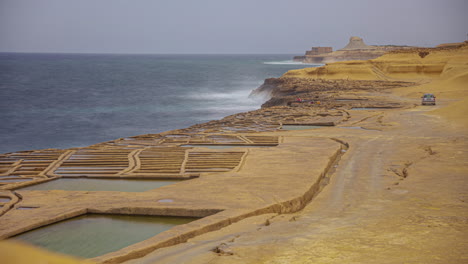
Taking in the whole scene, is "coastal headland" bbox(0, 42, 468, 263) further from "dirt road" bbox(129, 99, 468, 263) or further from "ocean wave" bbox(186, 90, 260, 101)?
"ocean wave" bbox(186, 90, 260, 101)

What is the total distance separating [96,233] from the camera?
8.60m

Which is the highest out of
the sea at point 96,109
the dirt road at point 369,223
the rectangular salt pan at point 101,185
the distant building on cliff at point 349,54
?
the distant building on cliff at point 349,54

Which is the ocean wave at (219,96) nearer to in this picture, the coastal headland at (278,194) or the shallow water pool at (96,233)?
the coastal headland at (278,194)

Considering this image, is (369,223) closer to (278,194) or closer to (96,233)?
(278,194)

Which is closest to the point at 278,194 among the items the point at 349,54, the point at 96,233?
the point at 96,233

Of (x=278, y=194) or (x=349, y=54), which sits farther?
(x=349, y=54)

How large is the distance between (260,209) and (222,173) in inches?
135

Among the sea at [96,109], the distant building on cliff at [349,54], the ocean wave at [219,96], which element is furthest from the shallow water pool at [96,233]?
the distant building on cliff at [349,54]

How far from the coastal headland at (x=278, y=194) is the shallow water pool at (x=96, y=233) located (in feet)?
0.56

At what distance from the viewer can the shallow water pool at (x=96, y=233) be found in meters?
7.90

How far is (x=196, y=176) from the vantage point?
12156 millimetres

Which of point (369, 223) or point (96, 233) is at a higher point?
point (369, 223)

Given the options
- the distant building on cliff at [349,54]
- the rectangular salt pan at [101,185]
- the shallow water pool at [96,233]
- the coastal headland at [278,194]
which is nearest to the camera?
the coastal headland at [278,194]

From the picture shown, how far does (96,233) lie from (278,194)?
3.67m
